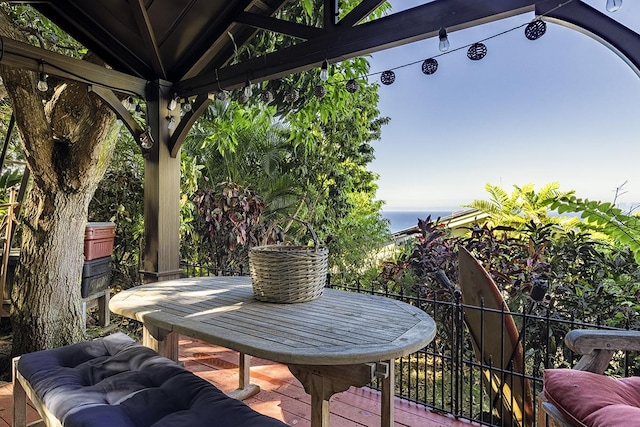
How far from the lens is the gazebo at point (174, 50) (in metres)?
1.86

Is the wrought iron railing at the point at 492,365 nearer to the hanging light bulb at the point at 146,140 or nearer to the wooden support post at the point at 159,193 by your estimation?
the wooden support post at the point at 159,193

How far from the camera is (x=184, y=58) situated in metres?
2.64

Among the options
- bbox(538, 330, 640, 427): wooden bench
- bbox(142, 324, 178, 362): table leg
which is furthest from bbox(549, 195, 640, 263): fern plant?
bbox(142, 324, 178, 362): table leg

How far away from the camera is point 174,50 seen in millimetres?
2592

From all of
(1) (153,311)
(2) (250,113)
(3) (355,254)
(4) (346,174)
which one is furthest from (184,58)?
(3) (355,254)

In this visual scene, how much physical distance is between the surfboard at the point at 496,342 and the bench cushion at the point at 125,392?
1.45m

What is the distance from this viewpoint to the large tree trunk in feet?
8.61

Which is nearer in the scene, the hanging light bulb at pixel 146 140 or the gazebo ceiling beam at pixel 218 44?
the gazebo ceiling beam at pixel 218 44

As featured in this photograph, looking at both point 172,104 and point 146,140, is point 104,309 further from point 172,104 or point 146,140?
point 172,104

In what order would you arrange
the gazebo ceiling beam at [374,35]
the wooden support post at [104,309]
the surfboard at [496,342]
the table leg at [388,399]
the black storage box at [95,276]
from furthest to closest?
the wooden support post at [104,309], the black storage box at [95,276], the surfboard at [496,342], the gazebo ceiling beam at [374,35], the table leg at [388,399]

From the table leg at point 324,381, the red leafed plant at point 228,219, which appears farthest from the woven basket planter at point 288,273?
the red leafed plant at point 228,219

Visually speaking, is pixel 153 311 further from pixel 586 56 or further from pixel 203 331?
pixel 586 56

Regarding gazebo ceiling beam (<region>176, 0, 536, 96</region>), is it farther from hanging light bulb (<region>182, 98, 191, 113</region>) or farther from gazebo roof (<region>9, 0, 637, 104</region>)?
hanging light bulb (<region>182, 98, 191, 113</region>)

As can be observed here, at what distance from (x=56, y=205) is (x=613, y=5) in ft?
10.7
